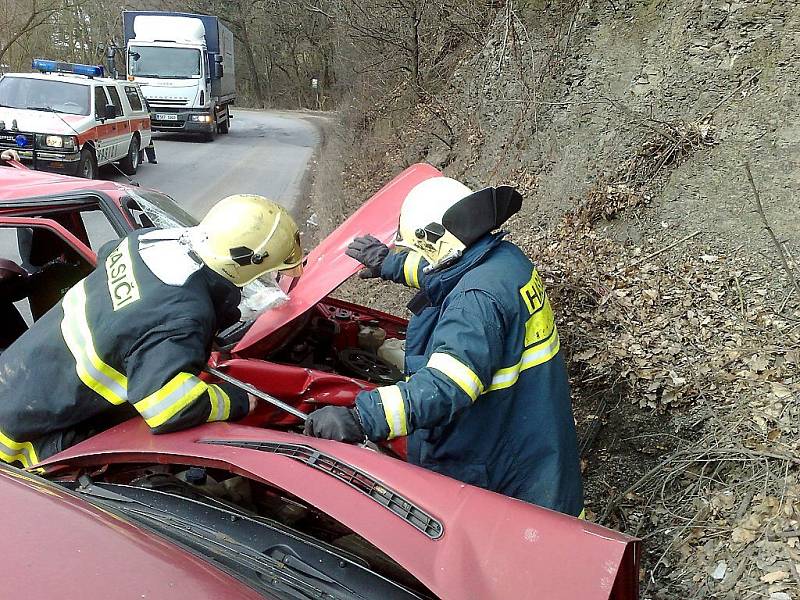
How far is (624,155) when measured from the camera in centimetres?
607

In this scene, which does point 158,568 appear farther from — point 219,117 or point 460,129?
point 219,117

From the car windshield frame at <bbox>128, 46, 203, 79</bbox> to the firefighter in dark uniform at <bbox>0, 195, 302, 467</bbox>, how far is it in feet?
65.2

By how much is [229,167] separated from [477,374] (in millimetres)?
14895

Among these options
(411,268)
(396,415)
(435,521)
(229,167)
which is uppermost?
(411,268)

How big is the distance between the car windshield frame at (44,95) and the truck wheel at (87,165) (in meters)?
0.84

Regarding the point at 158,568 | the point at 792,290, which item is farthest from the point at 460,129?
the point at 158,568

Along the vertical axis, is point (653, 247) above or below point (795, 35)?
below

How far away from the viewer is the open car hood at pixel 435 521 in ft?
5.49

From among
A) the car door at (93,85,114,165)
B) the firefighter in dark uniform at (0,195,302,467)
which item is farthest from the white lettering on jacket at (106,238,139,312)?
the car door at (93,85,114,165)

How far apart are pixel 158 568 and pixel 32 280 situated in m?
3.49

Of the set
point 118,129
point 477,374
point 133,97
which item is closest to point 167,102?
point 133,97

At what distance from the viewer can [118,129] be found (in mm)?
13008

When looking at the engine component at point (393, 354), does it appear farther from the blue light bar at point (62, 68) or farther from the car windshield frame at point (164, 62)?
the car windshield frame at point (164, 62)

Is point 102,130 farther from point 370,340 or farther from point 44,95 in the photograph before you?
point 370,340
